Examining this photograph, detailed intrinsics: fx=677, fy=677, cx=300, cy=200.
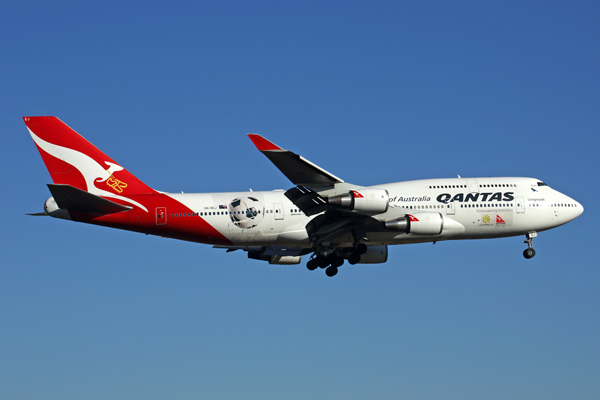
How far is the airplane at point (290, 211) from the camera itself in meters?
38.0

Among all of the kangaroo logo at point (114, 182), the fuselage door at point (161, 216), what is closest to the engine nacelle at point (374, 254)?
the fuselage door at point (161, 216)

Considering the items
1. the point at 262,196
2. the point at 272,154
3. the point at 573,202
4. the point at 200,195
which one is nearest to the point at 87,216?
the point at 200,195

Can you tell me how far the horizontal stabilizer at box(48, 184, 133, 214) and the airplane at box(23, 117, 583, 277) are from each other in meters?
0.06

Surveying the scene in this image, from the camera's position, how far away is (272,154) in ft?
103

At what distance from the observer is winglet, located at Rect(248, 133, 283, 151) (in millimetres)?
30480

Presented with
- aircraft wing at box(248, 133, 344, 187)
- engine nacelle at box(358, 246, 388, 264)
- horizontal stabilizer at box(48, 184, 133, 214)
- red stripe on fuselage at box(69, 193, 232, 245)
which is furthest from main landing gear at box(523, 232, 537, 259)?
horizontal stabilizer at box(48, 184, 133, 214)

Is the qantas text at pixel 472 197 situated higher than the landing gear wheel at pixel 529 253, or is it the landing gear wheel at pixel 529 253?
the qantas text at pixel 472 197

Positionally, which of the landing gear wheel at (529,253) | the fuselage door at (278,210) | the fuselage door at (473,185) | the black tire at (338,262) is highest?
the fuselage door at (473,185)

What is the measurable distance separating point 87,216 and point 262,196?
9.91 m

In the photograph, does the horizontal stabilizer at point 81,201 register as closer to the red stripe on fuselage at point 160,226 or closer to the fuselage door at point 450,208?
the red stripe on fuselage at point 160,226

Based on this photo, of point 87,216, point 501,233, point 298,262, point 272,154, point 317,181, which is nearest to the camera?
point 272,154

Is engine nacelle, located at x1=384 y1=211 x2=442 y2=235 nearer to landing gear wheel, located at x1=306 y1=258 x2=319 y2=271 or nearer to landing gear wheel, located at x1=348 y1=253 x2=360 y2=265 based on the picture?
landing gear wheel, located at x1=348 y1=253 x2=360 y2=265

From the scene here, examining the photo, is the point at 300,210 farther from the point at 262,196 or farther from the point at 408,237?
the point at 408,237

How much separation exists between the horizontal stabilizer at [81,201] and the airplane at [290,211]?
0.18 ft
